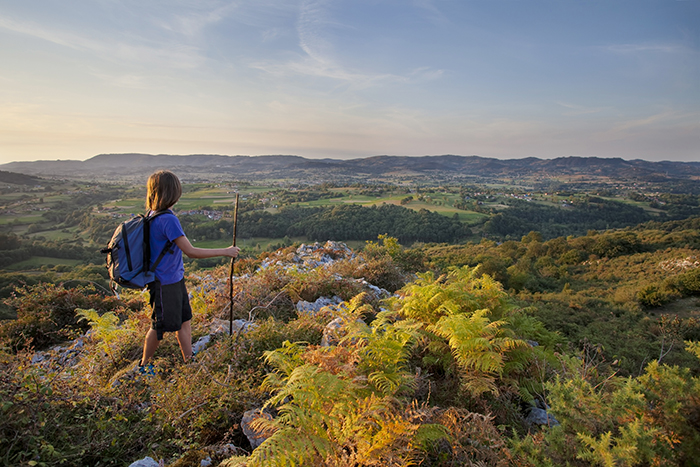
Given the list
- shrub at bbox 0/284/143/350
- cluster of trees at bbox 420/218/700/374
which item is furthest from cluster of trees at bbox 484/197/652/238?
shrub at bbox 0/284/143/350

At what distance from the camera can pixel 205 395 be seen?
317cm

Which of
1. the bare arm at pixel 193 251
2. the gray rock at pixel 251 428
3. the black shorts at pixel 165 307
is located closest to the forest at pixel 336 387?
the gray rock at pixel 251 428

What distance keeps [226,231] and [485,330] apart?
3559 cm

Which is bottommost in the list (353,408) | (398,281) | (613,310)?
(613,310)

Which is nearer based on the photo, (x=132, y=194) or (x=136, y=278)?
(x=136, y=278)

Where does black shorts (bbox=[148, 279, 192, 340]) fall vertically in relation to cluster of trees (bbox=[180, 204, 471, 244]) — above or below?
above

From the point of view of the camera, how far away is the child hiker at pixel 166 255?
11.3 ft

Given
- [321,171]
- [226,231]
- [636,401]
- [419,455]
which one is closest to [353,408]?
[419,455]

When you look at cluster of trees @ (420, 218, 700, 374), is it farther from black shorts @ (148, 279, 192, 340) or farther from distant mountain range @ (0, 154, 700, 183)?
distant mountain range @ (0, 154, 700, 183)

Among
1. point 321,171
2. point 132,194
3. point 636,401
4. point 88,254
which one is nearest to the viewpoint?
point 636,401

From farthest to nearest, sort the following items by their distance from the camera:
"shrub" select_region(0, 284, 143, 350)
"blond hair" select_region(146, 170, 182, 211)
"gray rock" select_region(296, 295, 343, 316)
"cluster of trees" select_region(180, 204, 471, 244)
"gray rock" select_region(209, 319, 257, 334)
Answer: "cluster of trees" select_region(180, 204, 471, 244) → "gray rock" select_region(296, 295, 343, 316) → "shrub" select_region(0, 284, 143, 350) → "gray rock" select_region(209, 319, 257, 334) → "blond hair" select_region(146, 170, 182, 211)

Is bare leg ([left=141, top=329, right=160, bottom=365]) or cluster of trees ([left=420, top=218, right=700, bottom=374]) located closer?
bare leg ([left=141, top=329, right=160, bottom=365])

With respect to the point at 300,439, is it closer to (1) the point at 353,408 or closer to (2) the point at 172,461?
(1) the point at 353,408

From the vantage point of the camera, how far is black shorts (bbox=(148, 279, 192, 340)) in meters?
3.60
